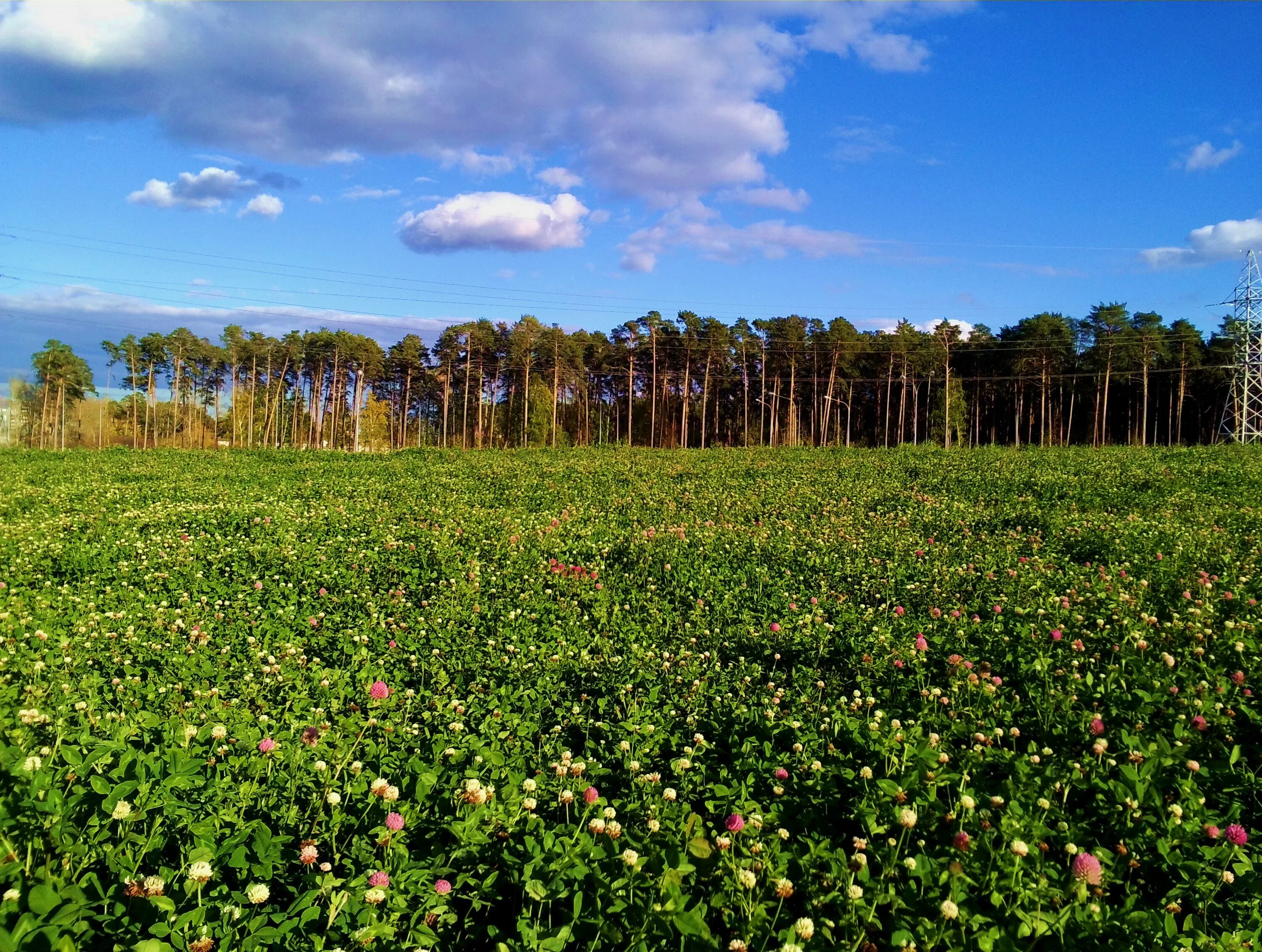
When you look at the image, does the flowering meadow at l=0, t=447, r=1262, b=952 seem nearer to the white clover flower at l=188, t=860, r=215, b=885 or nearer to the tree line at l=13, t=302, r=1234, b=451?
the white clover flower at l=188, t=860, r=215, b=885

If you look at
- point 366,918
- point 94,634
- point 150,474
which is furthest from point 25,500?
point 366,918

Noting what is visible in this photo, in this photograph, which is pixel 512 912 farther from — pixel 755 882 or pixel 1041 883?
pixel 1041 883

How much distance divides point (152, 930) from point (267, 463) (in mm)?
27157

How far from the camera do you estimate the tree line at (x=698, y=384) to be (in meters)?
58.9

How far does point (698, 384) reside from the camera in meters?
69.5

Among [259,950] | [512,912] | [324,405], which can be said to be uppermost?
[324,405]

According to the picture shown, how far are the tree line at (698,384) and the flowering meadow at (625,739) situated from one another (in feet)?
161

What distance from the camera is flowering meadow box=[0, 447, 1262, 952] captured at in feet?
8.84

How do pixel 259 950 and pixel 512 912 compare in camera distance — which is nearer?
pixel 259 950

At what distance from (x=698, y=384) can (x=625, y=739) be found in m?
66.1

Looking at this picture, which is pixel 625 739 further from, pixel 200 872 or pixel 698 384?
pixel 698 384

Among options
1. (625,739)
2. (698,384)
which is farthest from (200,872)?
(698,384)

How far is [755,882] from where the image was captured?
280 centimetres

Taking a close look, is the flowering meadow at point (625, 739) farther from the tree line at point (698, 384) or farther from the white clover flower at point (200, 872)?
the tree line at point (698, 384)
